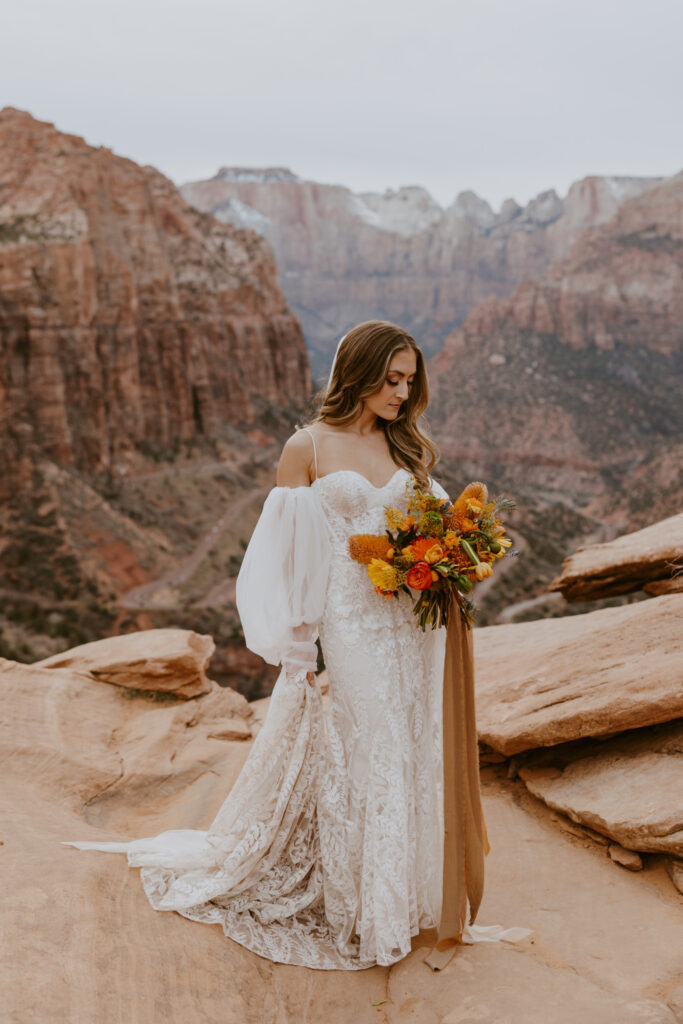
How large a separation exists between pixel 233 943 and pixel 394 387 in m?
3.20

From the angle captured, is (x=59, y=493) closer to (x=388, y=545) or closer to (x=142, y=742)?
(x=142, y=742)

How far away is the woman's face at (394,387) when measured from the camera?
186 inches

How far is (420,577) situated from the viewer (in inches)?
172

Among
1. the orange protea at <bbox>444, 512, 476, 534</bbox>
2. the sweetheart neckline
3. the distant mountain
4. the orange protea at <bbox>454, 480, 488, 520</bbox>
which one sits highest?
the sweetheart neckline

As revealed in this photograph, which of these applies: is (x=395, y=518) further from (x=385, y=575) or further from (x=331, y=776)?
(x=331, y=776)

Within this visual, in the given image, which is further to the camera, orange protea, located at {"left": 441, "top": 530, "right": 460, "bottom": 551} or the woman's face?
the woman's face

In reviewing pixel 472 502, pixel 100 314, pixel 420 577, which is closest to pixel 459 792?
pixel 420 577

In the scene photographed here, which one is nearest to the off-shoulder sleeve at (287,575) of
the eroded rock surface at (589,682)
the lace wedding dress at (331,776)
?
the lace wedding dress at (331,776)

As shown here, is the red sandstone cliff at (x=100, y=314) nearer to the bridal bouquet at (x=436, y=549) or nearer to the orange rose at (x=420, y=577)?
the bridal bouquet at (x=436, y=549)

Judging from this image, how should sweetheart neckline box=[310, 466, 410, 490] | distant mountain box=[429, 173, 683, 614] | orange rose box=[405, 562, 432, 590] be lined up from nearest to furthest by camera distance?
orange rose box=[405, 562, 432, 590] < sweetheart neckline box=[310, 466, 410, 490] < distant mountain box=[429, 173, 683, 614]

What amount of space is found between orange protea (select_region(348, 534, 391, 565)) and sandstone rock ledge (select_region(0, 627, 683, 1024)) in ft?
7.18

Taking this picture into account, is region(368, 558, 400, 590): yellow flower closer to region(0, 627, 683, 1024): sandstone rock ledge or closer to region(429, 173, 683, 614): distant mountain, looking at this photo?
→ region(0, 627, 683, 1024): sandstone rock ledge

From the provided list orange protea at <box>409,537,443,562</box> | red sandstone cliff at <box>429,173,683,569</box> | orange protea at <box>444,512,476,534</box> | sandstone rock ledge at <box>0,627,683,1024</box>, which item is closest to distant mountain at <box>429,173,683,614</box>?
red sandstone cliff at <box>429,173,683,569</box>

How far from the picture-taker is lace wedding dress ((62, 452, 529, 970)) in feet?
14.8
